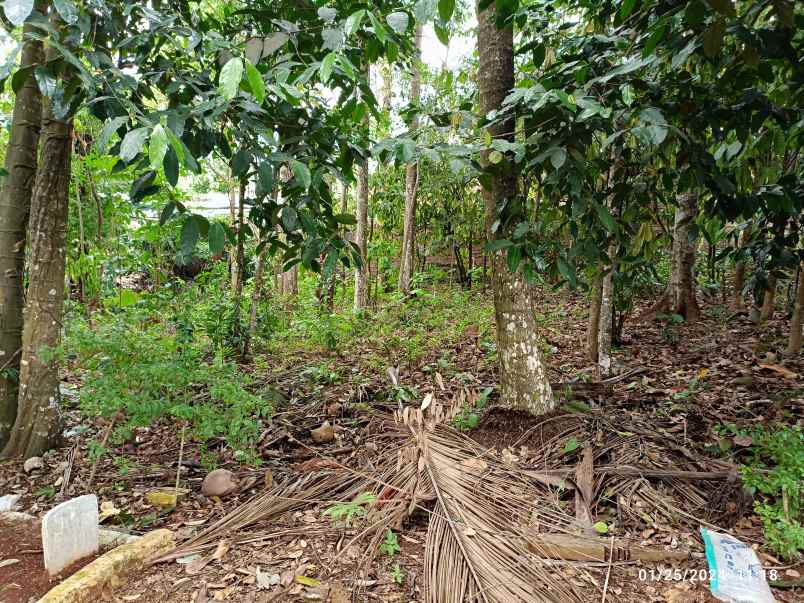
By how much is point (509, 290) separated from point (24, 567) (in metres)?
2.36

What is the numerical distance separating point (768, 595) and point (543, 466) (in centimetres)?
89

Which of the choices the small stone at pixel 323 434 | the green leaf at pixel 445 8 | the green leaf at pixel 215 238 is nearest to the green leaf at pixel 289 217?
the green leaf at pixel 215 238

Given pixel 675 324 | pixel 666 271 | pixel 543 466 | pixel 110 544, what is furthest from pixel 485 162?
pixel 666 271

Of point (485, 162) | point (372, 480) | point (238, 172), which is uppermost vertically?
point (485, 162)

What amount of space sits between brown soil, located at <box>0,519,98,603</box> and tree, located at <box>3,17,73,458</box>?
0.78 metres

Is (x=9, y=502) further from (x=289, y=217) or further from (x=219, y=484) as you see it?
(x=289, y=217)

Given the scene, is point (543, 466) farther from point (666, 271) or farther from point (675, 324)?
point (666, 271)

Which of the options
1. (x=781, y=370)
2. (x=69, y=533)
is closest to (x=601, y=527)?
(x=69, y=533)

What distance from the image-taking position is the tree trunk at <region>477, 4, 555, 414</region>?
252 centimetres

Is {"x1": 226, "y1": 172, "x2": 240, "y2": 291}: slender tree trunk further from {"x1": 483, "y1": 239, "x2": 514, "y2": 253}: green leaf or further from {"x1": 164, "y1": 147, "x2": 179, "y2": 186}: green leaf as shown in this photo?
{"x1": 483, "y1": 239, "x2": 514, "y2": 253}: green leaf

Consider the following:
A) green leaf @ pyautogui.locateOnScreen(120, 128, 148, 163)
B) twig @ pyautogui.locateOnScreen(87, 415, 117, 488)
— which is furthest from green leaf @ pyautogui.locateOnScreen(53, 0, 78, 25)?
twig @ pyautogui.locateOnScreen(87, 415, 117, 488)

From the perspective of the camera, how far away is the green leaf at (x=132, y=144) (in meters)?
1.20

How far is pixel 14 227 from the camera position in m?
2.75

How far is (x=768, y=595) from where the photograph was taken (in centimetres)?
148
